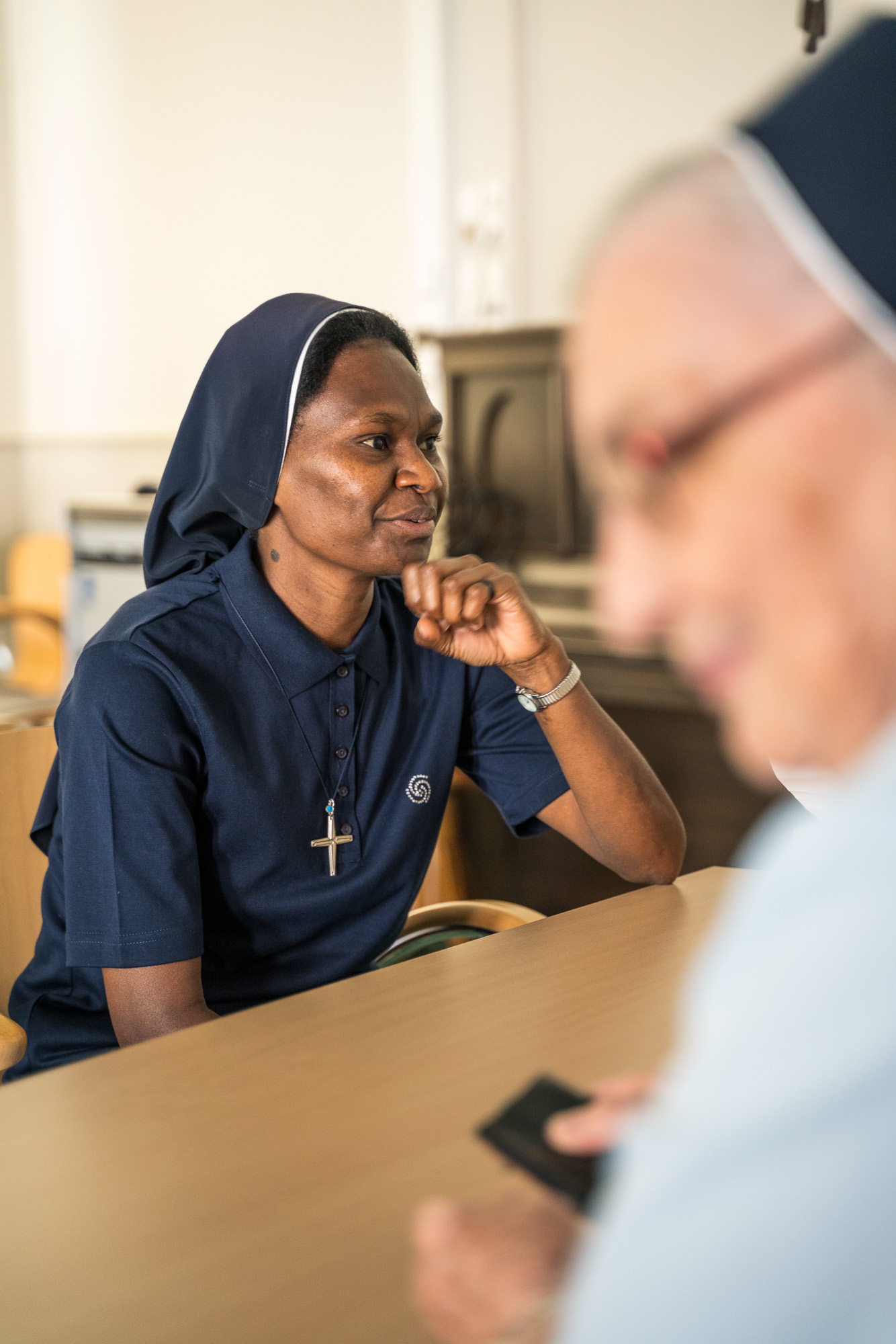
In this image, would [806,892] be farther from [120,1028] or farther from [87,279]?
[87,279]

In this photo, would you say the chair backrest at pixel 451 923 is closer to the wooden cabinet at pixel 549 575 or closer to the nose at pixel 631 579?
the nose at pixel 631 579

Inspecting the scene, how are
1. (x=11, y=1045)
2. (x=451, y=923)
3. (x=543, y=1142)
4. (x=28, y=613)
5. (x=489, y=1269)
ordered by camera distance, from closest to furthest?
(x=489, y=1269) → (x=543, y=1142) → (x=11, y=1045) → (x=451, y=923) → (x=28, y=613)

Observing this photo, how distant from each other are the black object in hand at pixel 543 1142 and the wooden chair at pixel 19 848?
1.27 metres

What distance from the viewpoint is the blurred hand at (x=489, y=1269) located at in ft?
2.21

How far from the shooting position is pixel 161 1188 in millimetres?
957

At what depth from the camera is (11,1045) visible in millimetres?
1412

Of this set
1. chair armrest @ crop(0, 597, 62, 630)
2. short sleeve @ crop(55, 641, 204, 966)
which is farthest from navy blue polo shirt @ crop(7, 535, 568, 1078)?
chair armrest @ crop(0, 597, 62, 630)

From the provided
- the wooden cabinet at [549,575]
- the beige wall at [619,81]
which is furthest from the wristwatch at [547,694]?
the beige wall at [619,81]

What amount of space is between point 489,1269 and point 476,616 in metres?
1.10

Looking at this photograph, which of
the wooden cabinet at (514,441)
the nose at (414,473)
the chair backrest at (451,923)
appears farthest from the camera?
the wooden cabinet at (514,441)

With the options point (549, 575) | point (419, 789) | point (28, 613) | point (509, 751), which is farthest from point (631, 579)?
point (28, 613)

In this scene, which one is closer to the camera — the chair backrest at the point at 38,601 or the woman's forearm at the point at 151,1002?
the woman's forearm at the point at 151,1002

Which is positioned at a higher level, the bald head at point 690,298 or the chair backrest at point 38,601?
the bald head at point 690,298

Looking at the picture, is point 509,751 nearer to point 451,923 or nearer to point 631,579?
point 451,923
